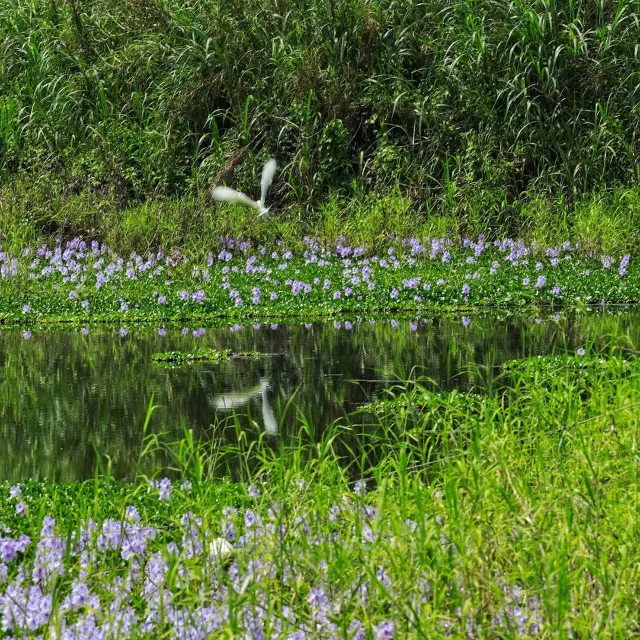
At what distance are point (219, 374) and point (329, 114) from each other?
290 inches

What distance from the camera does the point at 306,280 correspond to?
11648 millimetres

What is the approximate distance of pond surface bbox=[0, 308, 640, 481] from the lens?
235 inches

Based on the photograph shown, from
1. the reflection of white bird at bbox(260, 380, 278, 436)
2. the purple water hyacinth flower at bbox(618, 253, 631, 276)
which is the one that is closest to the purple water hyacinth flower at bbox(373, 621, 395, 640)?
the reflection of white bird at bbox(260, 380, 278, 436)

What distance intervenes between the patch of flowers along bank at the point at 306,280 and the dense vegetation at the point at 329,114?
0.45 metres

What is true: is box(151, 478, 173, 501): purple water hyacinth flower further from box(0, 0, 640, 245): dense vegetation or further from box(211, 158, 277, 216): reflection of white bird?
box(0, 0, 640, 245): dense vegetation

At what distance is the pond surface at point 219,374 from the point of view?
19.6 feet

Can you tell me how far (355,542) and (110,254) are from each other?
10.3m

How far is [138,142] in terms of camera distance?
1538 centimetres

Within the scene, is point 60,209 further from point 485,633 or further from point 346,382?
point 485,633

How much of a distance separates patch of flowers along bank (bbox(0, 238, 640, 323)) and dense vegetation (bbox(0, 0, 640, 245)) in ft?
1.48

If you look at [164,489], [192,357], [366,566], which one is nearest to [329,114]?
[192,357]

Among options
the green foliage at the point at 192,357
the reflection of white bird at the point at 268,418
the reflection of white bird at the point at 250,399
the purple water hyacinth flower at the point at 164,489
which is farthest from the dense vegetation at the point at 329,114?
the purple water hyacinth flower at the point at 164,489

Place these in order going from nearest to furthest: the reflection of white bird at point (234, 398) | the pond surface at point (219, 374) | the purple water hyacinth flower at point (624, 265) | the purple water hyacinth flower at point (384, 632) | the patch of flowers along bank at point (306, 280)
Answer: the purple water hyacinth flower at point (384, 632) < the pond surface at point (219, 374) < the reflection of white bird at point (234, 398) < the patch of flowers along bank at point (306, 280) < the purple water hyacinth flower at point (624, 265)

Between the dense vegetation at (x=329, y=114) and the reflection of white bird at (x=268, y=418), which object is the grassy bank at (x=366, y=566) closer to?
the reflection of white bird at (x=268, y=418)
